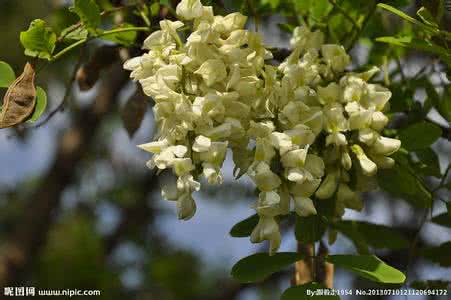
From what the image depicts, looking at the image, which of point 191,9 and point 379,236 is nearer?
point 191,9

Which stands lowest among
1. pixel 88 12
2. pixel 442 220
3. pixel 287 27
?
pixel 442 220

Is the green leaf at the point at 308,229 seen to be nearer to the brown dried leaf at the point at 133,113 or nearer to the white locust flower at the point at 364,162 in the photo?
the white locust flower at the point at 364,162

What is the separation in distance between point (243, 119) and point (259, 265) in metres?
0.19

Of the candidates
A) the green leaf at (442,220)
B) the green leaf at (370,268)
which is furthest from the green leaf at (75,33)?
the green leaf at (442,220)

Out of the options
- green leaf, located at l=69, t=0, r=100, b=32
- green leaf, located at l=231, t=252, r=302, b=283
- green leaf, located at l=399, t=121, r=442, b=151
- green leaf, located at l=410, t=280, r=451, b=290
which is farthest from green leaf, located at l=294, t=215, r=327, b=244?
green leaf, located at l=69, t=0, r=100, b=32

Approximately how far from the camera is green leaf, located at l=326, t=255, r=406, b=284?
82 cm

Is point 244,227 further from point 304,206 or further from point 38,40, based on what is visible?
point 38,40

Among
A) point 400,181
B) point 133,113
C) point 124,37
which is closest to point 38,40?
point 124,37

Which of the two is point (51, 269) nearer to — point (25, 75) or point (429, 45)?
point (25, 75)

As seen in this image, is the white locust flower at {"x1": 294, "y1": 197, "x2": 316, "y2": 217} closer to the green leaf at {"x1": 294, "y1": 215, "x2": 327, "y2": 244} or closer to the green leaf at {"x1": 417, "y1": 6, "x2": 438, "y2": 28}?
the green leaf at {"x1": 294, "y1": 215, "x2": 327, "y2": 244}

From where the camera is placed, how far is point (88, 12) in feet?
3.03

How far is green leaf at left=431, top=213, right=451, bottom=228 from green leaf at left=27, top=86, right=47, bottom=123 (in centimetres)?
60

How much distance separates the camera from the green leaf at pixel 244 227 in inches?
39.4

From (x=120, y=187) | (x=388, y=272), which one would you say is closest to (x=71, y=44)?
(x=388, y=272)
